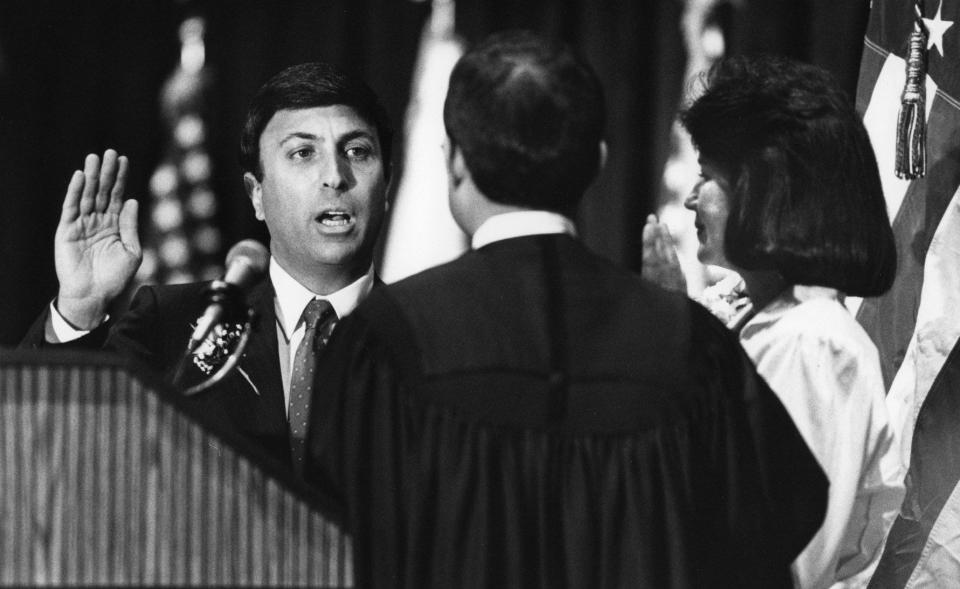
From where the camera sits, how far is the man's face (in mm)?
2527

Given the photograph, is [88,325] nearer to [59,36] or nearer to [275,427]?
[275,427]

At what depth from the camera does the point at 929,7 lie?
125 inches

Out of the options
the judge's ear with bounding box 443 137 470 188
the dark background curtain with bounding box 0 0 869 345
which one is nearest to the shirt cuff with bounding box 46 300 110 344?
the judge's ear with bounding box 443 137 470 188

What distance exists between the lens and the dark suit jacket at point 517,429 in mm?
1622

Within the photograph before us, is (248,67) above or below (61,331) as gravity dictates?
above

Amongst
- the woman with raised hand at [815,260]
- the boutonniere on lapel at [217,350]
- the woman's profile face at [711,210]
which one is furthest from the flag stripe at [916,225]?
the boutonniere on lapel at [217,350]

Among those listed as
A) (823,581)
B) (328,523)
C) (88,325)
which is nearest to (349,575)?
(328,523)

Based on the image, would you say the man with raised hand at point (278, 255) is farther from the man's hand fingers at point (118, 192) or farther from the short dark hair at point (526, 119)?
the short dark hair at point (526, 119)

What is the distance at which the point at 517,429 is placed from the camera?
1.63 meters

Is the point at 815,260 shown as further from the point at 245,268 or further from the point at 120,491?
the point at 120,491

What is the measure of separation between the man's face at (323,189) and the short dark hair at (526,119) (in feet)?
2.93

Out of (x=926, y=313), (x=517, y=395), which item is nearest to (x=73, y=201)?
(x=517, y=395)

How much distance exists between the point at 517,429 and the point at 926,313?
1.74 meters

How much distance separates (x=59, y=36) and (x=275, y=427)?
183 cm
